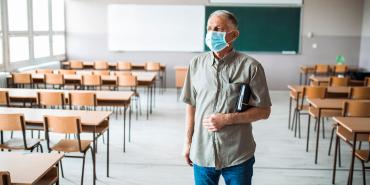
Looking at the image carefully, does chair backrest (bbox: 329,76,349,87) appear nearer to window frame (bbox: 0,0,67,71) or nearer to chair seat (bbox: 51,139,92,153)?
chair seat (bbox: 51,139,92,153)

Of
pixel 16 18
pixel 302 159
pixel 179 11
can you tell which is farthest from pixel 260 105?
pixel 179 11

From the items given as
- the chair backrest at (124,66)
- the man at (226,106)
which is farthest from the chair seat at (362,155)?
the chair backrest at (124,66)

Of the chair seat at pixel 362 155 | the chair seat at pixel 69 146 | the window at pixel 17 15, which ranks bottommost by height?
the chair seat at pixel 69 146

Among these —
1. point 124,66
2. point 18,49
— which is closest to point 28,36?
point 18,49

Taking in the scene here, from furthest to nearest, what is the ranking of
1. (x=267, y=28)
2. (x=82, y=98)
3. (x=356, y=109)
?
(x=267, y=28) → (x=82, y=98) → (x=356, y=109)

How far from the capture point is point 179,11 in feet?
36.7

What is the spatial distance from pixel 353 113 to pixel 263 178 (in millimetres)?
1378

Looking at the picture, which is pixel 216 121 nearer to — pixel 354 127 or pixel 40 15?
pixel 354 127

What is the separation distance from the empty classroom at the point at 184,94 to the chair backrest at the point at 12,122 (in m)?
0.01

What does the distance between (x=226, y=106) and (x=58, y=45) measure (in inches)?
391

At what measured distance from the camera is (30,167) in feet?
8.49

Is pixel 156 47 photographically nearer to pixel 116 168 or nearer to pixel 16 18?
pixel 16 18

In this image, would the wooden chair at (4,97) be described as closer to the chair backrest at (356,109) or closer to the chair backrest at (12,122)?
the chair backrest at (12,122)

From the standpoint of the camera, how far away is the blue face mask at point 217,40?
2.17 m
